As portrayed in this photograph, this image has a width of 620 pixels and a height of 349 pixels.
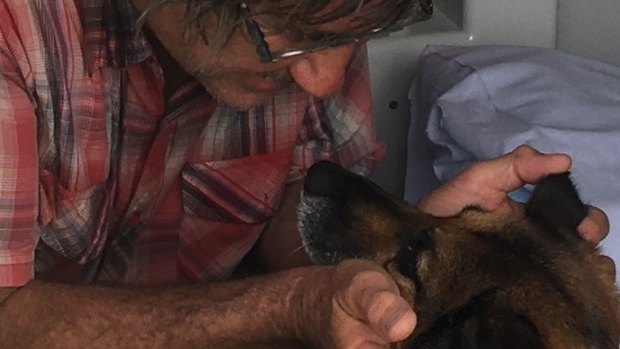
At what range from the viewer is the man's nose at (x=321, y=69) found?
4.38 feet

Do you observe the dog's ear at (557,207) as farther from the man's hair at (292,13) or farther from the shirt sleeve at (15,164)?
the shirt sleeve at (15,164)

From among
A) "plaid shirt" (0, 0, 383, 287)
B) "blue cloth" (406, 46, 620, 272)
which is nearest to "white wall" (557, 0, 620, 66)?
"blue cloth" (406, 46, 620, 272)

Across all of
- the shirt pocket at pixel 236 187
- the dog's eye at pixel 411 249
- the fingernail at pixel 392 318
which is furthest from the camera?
the shirt pocket at pixel 236 187

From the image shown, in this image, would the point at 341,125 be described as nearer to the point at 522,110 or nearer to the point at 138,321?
the point at 522,110

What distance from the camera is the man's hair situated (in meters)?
1.22

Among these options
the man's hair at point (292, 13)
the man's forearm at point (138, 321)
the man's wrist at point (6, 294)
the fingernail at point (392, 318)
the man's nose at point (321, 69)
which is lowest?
the man's forearm at point (138, 321)

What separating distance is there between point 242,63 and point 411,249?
0.29 m

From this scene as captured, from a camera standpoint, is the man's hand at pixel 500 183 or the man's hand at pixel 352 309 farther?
the man's hand at pixel 500 183

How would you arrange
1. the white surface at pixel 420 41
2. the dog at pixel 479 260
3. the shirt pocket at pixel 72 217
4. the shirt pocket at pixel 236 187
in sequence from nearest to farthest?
the dog at pixel 479 260 → the shirt pocket at pixel 72 217 → the shirt pocket at pixel 236 187 → the white surface at pixel 420 41

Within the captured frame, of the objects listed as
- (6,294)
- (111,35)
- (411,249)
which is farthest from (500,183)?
(6,294)

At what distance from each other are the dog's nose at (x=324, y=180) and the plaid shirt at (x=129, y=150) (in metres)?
0.20

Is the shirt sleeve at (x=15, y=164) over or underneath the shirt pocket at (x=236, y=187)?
over

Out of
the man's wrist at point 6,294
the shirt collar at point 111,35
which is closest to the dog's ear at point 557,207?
the shirt collar at point 111,35

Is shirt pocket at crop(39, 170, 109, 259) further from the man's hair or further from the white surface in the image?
the white surface
